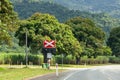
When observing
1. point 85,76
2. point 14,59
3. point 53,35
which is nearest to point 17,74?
point 85,76

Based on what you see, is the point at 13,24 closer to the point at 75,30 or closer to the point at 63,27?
the point at 63,27

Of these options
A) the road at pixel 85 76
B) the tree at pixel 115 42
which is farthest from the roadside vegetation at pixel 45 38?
the road at pixel 85 76

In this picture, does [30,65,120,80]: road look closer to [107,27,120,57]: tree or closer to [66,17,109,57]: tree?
[66,17,109,57]: tree

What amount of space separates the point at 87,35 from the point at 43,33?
29.4 meters

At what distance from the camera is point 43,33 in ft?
301

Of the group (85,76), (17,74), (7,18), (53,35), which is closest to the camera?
(17,74)

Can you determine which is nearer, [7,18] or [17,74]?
[17,74]

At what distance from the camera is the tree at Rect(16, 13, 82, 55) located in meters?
88.4

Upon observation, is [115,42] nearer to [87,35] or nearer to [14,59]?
[87,35]

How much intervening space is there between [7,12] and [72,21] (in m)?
61.7

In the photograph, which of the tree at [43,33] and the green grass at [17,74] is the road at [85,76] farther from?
the tree at [43,33]

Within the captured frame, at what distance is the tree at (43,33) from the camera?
8844 cm

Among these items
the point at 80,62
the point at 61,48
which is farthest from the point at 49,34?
the point at 80,62

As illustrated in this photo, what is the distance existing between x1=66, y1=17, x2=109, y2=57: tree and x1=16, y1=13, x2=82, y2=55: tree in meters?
18.7
